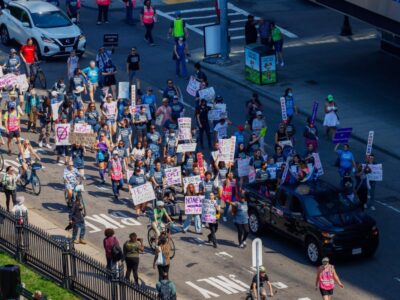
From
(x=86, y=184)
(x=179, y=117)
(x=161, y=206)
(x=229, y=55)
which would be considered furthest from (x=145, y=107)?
(x=229, y=55)

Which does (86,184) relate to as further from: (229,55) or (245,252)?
(229,55)

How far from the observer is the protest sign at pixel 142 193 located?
3500 cm

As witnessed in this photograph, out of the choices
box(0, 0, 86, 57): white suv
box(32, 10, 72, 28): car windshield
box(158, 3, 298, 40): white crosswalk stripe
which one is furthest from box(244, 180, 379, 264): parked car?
box(158, 3, 298, 40): white crosswalk stripe

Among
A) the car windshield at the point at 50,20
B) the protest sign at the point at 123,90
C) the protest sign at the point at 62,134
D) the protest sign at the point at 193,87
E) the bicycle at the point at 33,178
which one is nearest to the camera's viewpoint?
the bicycle at the point at 33,178

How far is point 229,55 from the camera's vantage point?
168 ft

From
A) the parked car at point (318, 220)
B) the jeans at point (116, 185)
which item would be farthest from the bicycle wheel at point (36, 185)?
the parked car at point (318, 220)

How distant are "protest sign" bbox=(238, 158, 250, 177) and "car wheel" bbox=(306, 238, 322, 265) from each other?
4.74 metres

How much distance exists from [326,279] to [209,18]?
2889 cm

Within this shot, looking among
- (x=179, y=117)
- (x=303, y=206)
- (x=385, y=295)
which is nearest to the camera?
(x=385, y=295)

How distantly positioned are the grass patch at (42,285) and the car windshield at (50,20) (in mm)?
20249

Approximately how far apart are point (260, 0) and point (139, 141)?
22.3m

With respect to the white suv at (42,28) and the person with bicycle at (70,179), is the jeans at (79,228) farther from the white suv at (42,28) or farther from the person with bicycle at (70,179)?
the white suv at (42,28)

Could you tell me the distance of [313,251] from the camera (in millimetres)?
32312

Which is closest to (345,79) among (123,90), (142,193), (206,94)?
(206,94)
